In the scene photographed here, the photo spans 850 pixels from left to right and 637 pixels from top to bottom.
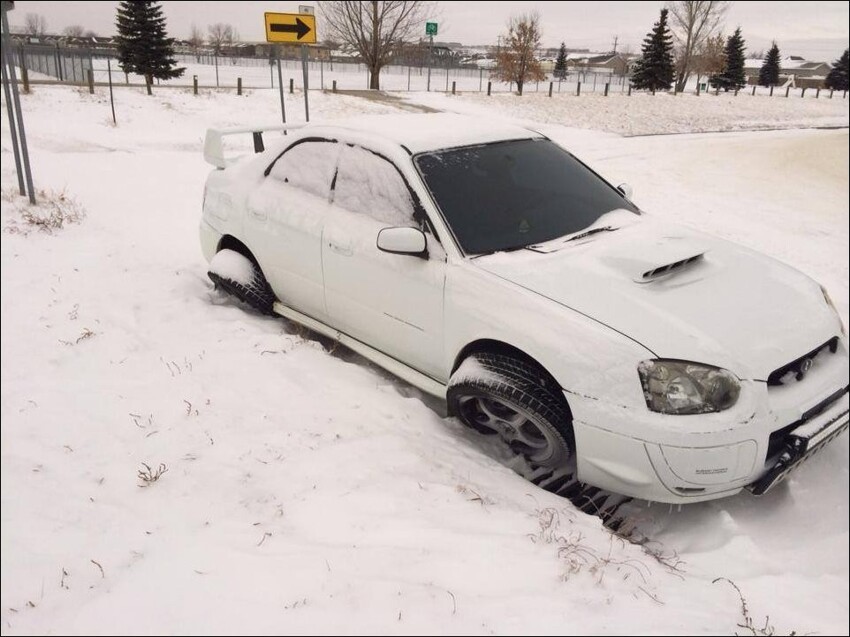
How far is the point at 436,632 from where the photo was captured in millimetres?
2084

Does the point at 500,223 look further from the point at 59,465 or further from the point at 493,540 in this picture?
the point at 59,465

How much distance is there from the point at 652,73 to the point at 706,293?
13464 mm

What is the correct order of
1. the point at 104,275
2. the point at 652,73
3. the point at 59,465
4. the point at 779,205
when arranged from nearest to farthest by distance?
1. the point at 59,465
2. the point at 104,275
3. the point at 779,205
4. the point at 652,73

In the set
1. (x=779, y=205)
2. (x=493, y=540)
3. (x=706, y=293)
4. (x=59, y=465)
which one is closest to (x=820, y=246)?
(x=779, y=205)

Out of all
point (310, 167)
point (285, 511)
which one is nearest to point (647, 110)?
point (310, 167)

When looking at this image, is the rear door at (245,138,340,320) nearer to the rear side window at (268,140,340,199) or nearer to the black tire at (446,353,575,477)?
the rear side window at (268,140,340,199)

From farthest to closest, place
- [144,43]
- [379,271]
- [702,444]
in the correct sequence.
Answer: [144,43], [379,271], [702,444]

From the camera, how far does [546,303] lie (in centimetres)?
295

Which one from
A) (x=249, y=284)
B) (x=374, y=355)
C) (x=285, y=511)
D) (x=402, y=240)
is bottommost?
(x=285, y=511)

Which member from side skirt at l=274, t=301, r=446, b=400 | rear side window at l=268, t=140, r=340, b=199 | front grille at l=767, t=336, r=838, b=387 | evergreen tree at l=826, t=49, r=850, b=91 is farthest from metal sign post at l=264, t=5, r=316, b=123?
evergreen tree at l=826, t=49, r=850, b=91

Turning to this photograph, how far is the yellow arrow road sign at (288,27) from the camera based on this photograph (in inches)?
357

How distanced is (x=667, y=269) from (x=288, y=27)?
7747mm

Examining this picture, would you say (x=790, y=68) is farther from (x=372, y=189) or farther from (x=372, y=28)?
(x=372, y=28)

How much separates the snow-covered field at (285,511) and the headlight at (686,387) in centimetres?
64
